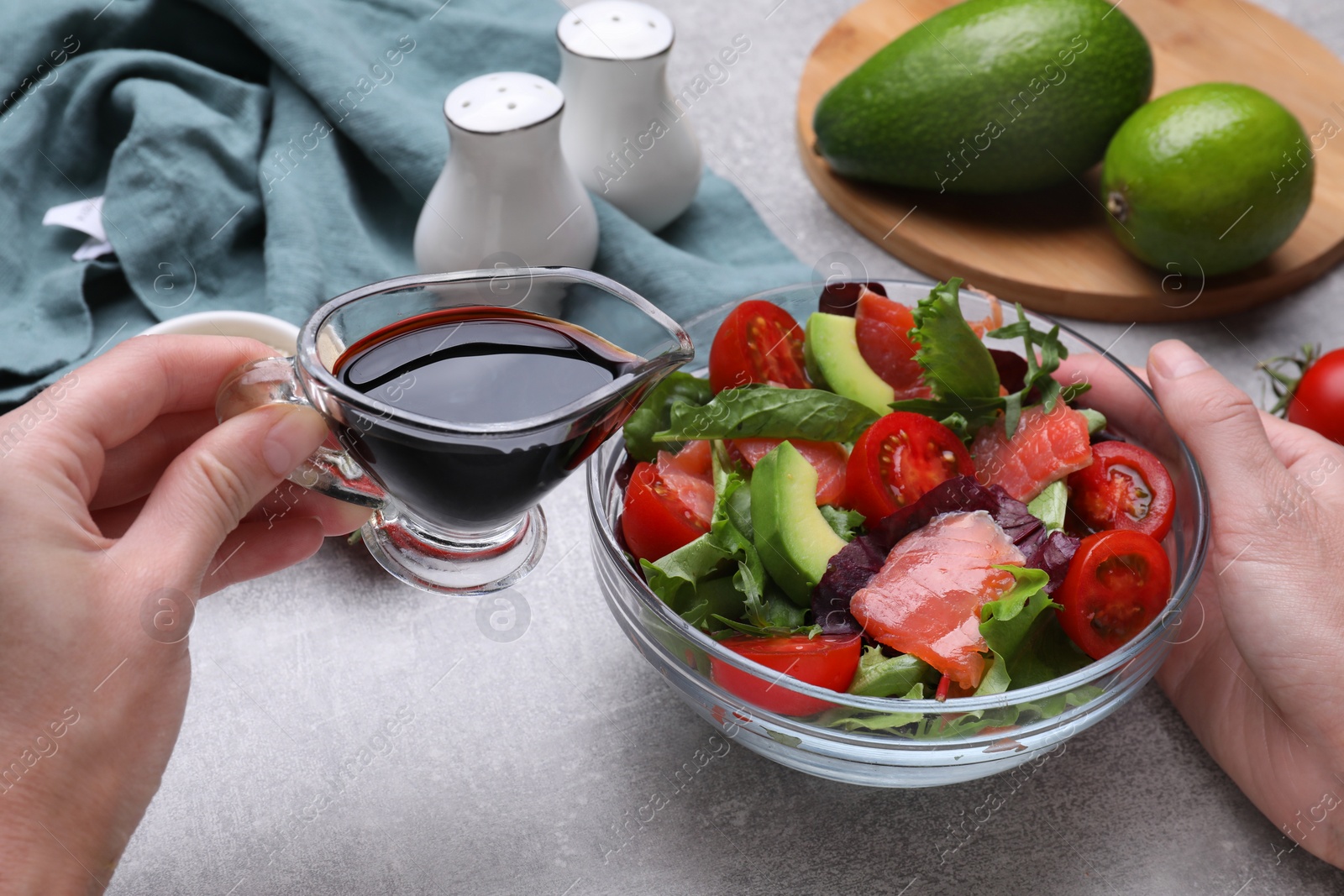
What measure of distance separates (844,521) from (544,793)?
352mm

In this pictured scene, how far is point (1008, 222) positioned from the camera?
1478 millimetres

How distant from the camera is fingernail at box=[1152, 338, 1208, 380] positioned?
0.98 m

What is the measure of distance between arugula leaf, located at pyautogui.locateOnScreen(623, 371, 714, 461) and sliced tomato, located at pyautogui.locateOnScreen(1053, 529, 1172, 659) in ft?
1.17

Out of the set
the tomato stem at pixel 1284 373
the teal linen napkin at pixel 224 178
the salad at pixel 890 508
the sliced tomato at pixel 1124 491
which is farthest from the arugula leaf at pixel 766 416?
the tomato stem at pixel 1284 373

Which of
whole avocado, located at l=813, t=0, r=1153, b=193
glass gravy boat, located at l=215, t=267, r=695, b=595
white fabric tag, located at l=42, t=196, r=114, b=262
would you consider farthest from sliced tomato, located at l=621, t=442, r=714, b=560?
white fabric tag, located at l=42, t=196, r=114, b=262

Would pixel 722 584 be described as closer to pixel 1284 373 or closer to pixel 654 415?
pixel 654 415

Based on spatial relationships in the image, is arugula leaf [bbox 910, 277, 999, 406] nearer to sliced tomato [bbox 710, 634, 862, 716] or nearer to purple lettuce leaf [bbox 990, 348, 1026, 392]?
purple lettuce leaf [bbox 990, 348, 1026, 392]

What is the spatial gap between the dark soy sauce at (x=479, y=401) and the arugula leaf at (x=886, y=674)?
27 cm

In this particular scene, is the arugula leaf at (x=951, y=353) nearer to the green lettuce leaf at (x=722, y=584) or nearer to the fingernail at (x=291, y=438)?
the green lettuce leaf at (x=722, y=584)

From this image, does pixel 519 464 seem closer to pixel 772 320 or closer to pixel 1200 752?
pixel 772 320

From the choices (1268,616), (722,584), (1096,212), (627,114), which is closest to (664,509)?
(722,584)

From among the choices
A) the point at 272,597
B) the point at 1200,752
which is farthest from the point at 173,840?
the point at 1200,752

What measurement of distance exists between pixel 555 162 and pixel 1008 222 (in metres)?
0.65

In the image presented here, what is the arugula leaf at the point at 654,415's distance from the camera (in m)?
0.98
